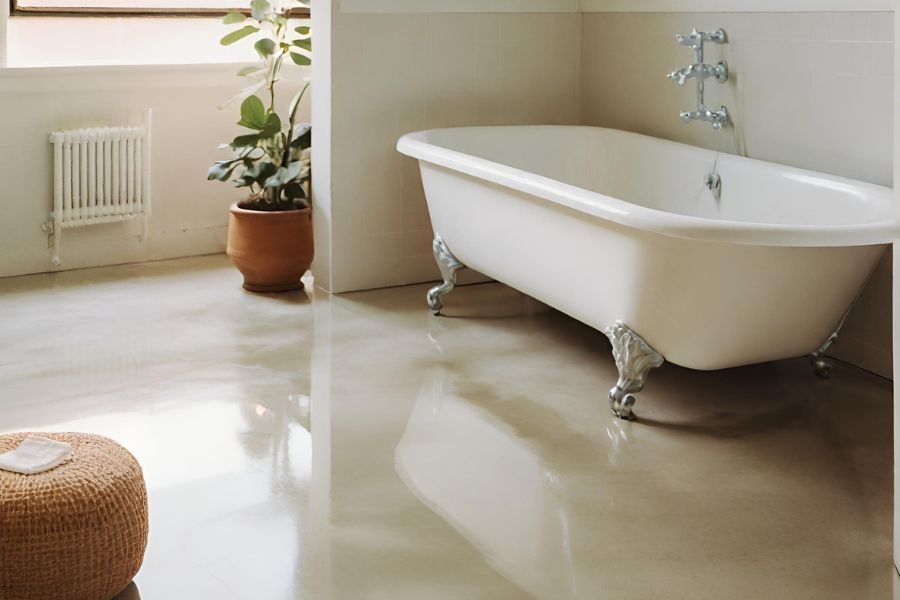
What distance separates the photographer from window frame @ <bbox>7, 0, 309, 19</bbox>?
15.4 ft

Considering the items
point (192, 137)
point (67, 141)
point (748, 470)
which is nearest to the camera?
point (748, 470)

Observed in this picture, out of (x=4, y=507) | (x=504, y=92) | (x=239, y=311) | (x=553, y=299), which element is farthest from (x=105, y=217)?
(x=4, y=507)

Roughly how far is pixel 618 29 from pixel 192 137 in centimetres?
198

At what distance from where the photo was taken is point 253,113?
4.43 meters

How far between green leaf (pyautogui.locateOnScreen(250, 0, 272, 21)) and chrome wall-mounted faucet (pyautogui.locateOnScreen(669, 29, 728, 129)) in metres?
1.67

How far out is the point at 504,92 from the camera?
4766 mm

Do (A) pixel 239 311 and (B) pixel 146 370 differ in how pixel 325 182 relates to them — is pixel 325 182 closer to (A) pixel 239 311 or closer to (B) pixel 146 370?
(A) pixel 239 311

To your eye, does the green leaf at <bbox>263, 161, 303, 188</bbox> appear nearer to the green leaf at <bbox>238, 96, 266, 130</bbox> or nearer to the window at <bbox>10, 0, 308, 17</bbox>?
the green leaf at <bbox>238, 96, 266, 130</bbox>

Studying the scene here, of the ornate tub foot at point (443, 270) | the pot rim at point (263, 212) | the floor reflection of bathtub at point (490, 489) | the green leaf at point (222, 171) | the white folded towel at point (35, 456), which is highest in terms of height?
the green leaf at point (222, 171)

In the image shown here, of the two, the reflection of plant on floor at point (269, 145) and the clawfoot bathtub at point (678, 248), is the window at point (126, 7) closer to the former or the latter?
the reflection of plant on floor at point (269, 145)

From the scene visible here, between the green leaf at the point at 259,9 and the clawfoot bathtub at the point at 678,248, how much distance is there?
0.89 m

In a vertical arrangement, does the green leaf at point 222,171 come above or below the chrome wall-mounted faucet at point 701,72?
below

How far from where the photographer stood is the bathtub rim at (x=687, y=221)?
2.61 metres

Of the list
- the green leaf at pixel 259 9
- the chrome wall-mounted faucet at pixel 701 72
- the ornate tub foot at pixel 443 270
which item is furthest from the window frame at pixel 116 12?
the chrome wall-mounted faucet at pixel 701 72
